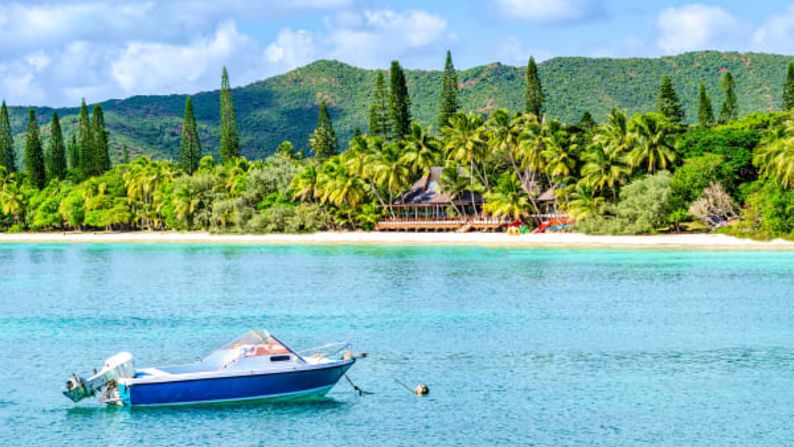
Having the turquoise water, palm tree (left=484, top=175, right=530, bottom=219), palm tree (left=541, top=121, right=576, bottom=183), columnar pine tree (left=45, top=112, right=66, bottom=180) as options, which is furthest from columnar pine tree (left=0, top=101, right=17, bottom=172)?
palm tree (left=541, top=121, right=576, bottom=183)

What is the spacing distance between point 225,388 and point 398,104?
63.4 meters

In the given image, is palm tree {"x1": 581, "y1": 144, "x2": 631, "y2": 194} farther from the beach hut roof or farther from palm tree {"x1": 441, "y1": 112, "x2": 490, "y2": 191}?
the beach hut roof

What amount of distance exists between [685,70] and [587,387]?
5663 inches

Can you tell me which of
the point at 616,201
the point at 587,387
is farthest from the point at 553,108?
the point at 587,387

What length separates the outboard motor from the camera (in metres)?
21.5

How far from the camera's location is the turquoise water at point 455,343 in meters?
20.4

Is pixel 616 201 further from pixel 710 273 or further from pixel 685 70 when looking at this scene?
pixel 685 70

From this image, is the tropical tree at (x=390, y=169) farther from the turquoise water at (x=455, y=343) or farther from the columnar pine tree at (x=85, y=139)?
the columnar pine tree at (x=85, y=139)

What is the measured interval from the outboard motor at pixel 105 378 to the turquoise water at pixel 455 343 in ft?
1.68

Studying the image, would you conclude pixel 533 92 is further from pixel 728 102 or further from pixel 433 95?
pixel 433 95

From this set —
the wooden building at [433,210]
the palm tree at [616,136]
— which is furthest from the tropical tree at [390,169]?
the palm tree at [616,136]

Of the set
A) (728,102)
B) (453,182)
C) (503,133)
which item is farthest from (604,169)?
(728,102)

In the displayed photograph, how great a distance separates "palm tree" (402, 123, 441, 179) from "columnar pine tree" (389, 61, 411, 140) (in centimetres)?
708

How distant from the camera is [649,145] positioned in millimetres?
64562
